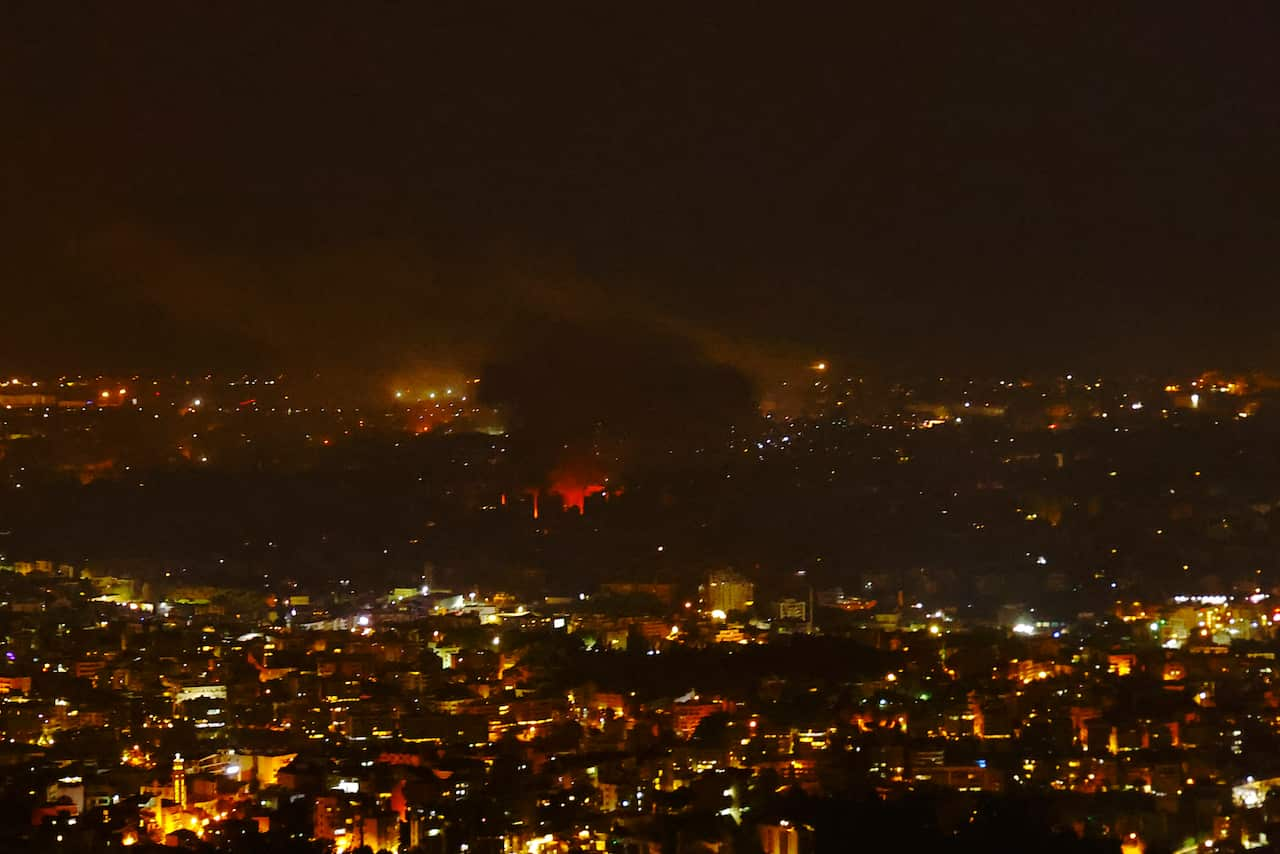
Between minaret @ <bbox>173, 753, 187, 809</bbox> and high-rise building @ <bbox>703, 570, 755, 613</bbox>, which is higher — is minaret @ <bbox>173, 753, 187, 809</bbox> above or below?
below

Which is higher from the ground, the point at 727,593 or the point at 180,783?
the point at 727,593

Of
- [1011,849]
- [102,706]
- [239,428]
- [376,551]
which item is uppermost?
[239,428]

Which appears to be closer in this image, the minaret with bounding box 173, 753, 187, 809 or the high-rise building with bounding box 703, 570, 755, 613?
the minaret with bounding box 173, 753, 187, 809

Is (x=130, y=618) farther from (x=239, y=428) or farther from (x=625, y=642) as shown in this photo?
(x=239, y=428)

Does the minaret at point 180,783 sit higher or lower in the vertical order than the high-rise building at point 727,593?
lower

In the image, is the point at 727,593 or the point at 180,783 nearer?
the point at 180,783

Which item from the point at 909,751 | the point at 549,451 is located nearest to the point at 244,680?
the point at 909,751

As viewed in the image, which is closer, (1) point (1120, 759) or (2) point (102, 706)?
(1) point (1120, 759)

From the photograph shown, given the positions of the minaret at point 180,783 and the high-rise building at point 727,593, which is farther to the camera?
the high-rise building at point 727,593
